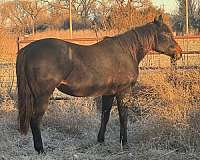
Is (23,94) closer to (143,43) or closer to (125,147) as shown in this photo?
(125,147)

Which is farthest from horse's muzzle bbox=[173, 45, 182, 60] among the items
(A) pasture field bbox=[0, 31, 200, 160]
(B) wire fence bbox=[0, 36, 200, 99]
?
(B) wire fence bbox=[0, 36, 200, 99]

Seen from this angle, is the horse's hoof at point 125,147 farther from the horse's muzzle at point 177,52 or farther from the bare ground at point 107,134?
the horse's muzzle at point 177,52

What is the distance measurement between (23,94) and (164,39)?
8.07 feet

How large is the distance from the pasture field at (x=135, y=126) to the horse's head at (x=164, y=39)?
88 cm

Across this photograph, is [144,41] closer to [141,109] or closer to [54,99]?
[141,109]

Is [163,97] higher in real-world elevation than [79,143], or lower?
higher

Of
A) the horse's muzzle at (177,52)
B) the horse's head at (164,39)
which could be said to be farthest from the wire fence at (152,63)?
the horse's head at (164,39)

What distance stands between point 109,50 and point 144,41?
2.08 ft

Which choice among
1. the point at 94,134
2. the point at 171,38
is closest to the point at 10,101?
the point at 94,134

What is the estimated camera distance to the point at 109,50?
5992 millimetres

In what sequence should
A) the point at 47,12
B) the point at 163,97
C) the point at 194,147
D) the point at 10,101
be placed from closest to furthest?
the point at 194,147
the point at 163,97
the point at 10,101
the point at 47,12

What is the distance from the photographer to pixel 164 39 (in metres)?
6.44

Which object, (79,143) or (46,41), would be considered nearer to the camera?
(46,41)

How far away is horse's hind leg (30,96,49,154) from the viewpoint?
17.9 ft
